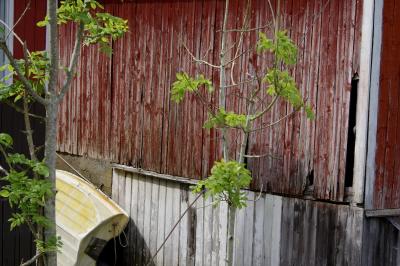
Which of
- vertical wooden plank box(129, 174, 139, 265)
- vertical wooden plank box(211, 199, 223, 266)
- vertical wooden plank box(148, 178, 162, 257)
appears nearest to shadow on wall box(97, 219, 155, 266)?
vertical wooden plank box(129, 174, 139, 265)

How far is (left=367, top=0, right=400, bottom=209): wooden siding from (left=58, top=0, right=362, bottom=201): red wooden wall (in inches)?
11.4

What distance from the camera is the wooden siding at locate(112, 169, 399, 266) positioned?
21.8 ft

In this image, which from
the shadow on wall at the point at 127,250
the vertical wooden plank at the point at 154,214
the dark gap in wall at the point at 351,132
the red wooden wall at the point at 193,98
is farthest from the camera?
the shadow on wall at the point at 127,250

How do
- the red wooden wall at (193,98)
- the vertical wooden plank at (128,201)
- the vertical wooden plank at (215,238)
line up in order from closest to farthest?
the red wooden wall at (193,98), the vertical wooden plank at (215,238), the vertical wooden plank at (128,201)

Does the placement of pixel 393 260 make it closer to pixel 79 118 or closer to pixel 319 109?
pixel 319 109

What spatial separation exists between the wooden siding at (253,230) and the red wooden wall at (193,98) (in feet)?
0.75

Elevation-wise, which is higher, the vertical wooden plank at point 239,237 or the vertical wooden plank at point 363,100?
the vertical wooden plank at point 363,100

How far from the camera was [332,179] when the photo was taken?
677cm

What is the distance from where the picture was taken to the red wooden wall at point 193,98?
676cm

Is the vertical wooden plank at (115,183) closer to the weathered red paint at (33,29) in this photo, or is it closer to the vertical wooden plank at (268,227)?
the weathered red paint at (33,29)

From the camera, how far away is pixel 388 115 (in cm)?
663

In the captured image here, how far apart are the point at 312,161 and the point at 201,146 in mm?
1771

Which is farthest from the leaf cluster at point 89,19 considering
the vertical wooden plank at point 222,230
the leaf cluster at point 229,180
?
the vertical wooden plank at point 222,230

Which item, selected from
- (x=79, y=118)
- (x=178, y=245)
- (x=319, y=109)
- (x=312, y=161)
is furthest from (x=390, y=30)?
(x=79, y=118)
